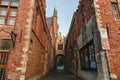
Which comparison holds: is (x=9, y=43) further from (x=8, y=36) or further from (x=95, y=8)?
(x=95, y=8)

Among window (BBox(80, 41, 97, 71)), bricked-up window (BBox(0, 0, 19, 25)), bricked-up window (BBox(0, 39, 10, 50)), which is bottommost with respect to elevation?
window (BBox(80, 41, 97, 71))

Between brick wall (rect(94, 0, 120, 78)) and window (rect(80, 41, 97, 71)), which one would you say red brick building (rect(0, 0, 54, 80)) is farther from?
brick wall (rect(94, 0, 120, 78))

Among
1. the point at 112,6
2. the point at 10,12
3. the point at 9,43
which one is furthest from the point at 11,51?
the point at 112,6

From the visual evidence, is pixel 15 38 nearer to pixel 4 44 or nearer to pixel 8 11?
pixel 4 44

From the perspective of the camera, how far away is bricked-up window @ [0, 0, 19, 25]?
22.3ft

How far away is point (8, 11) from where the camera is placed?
6.97m

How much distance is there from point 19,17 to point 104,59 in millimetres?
5899

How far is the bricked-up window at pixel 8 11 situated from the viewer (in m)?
6.80

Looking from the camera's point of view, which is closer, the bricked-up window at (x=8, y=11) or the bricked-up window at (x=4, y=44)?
the bricked-up window at (x=4, y=44)

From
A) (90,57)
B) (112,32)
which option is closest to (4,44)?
(90,57)

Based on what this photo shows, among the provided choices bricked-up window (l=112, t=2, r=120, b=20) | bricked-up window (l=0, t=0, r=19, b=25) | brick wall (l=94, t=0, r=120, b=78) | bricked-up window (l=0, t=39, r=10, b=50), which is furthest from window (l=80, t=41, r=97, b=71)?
bricked-up window (l=0, t=0, r=19, b=25)

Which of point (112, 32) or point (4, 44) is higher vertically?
point (112, 32)

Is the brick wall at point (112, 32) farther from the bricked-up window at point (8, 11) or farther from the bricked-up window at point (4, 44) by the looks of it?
the bricked-up window at point (4, 44)

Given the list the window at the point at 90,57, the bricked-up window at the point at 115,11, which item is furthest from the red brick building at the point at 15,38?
the bricked-up window at the point at 115,11
